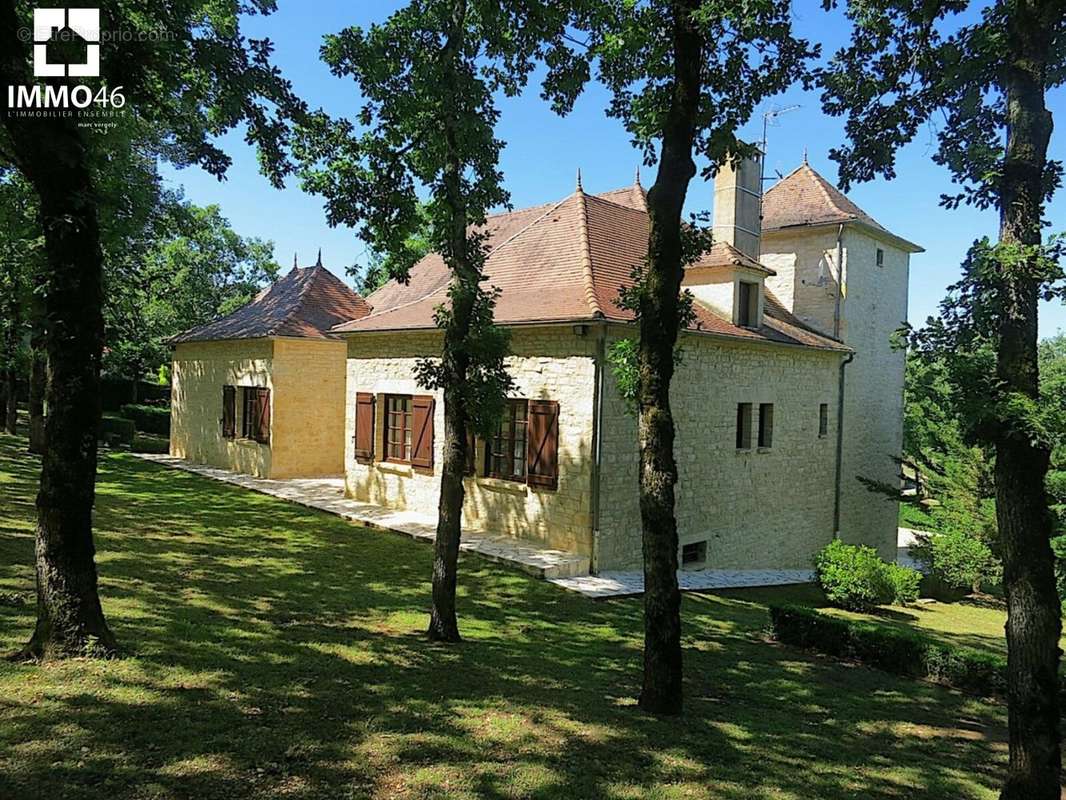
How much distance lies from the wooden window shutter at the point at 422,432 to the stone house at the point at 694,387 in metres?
0.03

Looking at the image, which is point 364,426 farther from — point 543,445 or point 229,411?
point 229,411

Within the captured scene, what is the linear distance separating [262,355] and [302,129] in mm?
10998

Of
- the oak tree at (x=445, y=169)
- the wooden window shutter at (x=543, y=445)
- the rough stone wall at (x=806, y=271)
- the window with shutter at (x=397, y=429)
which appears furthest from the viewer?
→ the rough stone wall at (x=806, y=271)

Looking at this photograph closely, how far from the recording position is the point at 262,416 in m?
17.6

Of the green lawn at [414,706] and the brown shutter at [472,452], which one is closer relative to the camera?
the green lawn at [414,706]

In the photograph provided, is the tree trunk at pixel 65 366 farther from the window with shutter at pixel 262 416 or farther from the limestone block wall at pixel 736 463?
the window with shutter at pixel 262 416

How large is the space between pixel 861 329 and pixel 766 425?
16.7 feet

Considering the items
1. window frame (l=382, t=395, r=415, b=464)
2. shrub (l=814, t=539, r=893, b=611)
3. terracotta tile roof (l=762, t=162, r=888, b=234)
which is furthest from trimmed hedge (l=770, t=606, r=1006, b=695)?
terracotta tile roof (l=762, t=162, r=888, b=234)

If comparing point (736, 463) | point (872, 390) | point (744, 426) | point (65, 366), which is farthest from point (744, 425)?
point (65, 366)

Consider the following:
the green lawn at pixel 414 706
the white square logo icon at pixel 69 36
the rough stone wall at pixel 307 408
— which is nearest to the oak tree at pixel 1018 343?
the green lawn at pixel 414 706

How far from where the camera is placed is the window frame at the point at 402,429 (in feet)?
45.6

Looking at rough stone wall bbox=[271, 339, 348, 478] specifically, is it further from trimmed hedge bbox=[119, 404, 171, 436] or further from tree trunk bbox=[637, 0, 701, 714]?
tree trunk bbox=[637, 0, 701, 714]

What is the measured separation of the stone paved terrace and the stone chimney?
24.0ft

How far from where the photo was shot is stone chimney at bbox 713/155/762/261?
15555 millimetres
